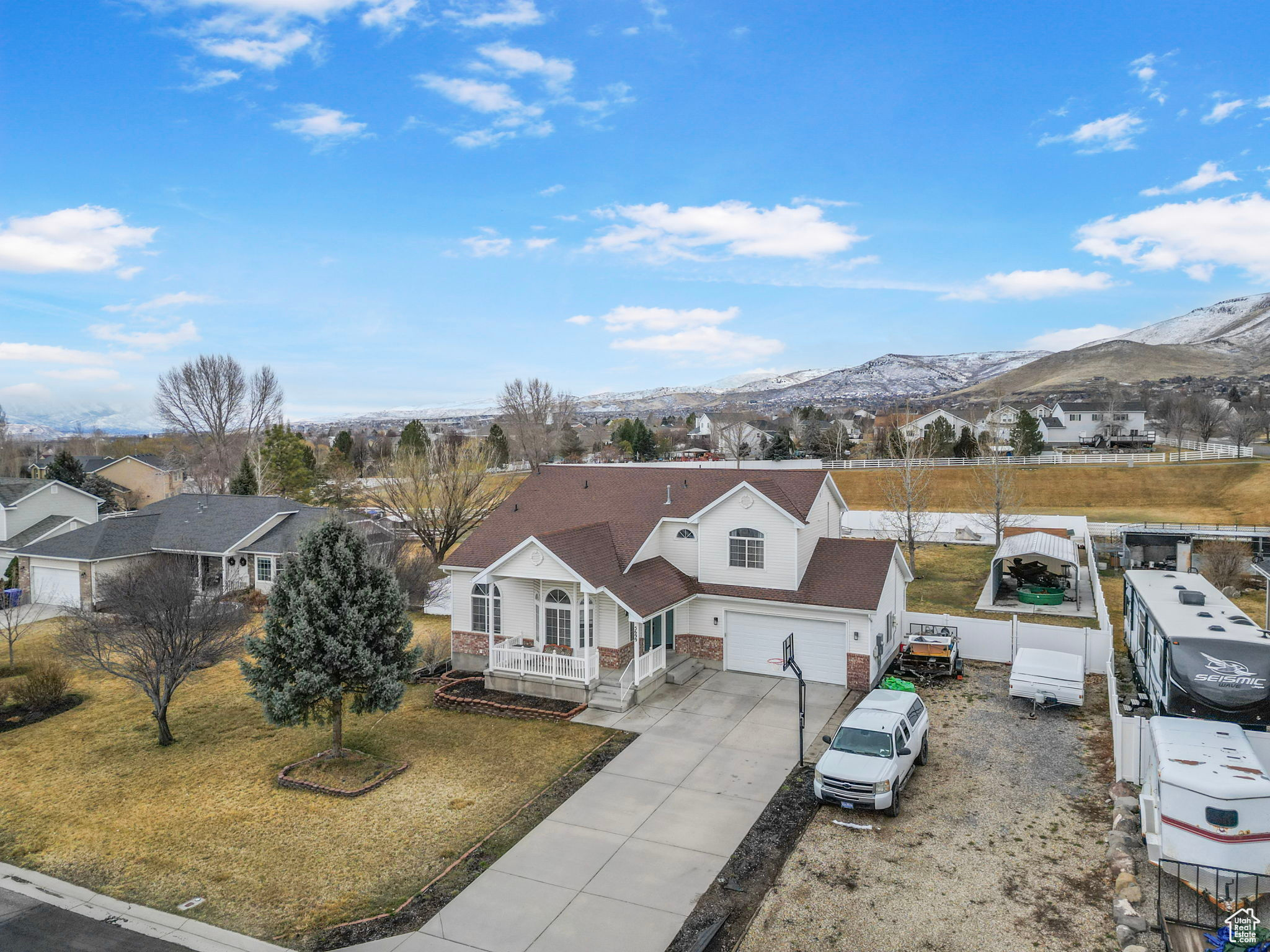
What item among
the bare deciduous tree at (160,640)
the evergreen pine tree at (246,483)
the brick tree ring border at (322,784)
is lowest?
the brick tree ring border at (322,784)

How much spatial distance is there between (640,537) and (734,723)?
657 cm

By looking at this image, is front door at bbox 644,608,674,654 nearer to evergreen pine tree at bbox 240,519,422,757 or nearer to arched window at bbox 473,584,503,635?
arched window at bbox 473,584,503,635

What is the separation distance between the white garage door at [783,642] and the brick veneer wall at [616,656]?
3.01 metres

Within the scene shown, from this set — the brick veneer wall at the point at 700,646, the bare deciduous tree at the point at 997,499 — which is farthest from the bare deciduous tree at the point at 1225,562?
the brick veneer wall at the point at 700,646

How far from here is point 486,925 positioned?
990cm

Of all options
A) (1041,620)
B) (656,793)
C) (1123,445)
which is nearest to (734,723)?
(656,793)

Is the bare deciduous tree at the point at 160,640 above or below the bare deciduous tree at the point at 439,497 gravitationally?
below

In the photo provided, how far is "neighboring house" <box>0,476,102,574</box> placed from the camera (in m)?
33.8

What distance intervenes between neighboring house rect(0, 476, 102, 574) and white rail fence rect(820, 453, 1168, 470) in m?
50.2

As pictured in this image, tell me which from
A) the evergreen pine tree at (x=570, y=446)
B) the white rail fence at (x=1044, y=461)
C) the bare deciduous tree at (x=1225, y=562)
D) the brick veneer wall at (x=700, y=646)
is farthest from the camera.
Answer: the evergreen pine tree at (x=570, y=446)

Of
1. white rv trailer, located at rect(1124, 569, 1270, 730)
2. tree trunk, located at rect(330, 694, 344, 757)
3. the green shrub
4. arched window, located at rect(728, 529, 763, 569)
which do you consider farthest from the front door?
the green shrub

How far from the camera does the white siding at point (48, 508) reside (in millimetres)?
34219

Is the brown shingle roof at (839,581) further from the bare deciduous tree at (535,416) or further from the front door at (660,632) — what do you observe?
the bare deciduous tree at (535,416)

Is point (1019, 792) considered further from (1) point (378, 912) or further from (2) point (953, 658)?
(1) point (378, 912)
